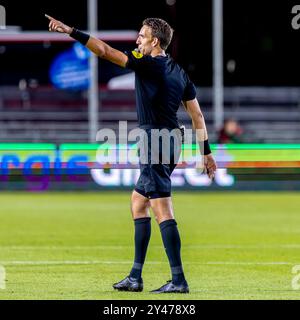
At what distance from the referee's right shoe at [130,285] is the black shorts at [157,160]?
787 mm

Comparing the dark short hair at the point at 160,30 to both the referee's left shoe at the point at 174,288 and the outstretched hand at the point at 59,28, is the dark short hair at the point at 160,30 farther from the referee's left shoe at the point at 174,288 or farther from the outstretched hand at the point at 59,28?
the referee's left shoe at the point at 174,288

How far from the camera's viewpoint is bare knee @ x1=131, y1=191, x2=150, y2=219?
9883 millimetres

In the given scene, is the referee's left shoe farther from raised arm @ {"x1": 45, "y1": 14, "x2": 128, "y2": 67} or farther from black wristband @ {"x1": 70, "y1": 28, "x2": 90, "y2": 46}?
black wristband @ {"x1": 70, "y1": 28, "x2": 90, "y2": 46}

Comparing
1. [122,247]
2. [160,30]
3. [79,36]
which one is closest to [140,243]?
[160,30]

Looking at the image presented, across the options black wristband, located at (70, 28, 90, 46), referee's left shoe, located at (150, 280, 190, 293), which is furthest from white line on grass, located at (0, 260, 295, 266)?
black wristband, located at (70, 28, 90, 46)

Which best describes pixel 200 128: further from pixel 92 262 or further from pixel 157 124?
pixel 92 262

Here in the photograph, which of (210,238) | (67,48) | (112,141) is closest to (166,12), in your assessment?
(67,48)

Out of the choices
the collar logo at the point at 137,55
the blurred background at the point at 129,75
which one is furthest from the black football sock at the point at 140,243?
the blurred background at the point at 129,75

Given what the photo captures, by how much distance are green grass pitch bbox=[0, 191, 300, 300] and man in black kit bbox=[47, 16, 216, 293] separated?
37 centimetres

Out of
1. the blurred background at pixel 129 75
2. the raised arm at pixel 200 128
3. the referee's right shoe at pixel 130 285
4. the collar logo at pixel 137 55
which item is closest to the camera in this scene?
the collar logo at pixel 137 55

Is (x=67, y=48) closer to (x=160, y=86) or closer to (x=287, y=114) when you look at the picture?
(x=287, y=114)

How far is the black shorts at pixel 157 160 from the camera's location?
962 cm

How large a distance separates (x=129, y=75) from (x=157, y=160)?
80.6 feet

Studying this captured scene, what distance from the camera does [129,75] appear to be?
3409 centimetres
